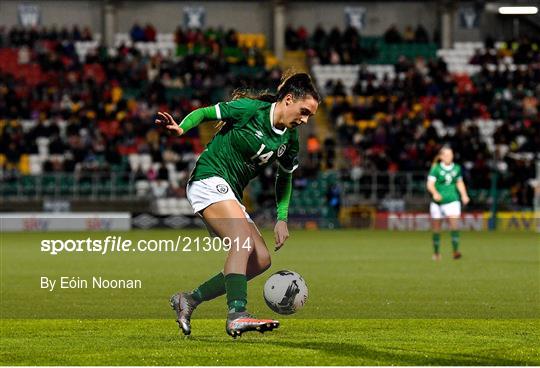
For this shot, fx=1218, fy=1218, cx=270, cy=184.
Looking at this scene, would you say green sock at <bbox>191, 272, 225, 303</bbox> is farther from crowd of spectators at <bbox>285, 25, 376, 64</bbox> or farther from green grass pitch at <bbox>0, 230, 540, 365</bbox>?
crowd of spectators at <bbox>285, 25, 376, 64</bbox>

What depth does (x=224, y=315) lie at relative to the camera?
14211 millimetres

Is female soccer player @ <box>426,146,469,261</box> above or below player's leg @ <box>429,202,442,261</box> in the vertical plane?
above

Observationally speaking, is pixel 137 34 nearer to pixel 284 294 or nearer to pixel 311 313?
pixel 311 313

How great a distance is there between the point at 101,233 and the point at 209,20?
1680 centimetres

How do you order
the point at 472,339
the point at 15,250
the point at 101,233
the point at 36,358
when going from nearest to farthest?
the point at 36,358 → the point at 472,339 → the point at 15,250 → the point at 101,233

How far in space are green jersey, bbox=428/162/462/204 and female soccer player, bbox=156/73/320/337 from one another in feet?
46.6

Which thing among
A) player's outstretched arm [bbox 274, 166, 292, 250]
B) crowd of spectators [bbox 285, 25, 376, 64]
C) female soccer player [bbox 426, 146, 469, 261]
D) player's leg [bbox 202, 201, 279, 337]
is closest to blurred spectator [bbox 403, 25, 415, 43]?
crowd of spectators [bbox 285, 25, 376, 64]

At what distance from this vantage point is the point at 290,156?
35.4 feet

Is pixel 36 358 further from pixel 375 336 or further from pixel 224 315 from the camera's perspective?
pixel 224 315

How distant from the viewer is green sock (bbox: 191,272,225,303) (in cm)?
1095

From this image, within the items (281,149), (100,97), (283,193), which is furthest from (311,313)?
(100,97)

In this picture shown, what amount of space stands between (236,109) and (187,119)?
66cm

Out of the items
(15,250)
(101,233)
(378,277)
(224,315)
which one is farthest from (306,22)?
(224,315)

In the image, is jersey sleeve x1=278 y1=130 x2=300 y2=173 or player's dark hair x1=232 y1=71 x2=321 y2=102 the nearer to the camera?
player's dark hair x1=232 y1=71 x2=321 y2=102
